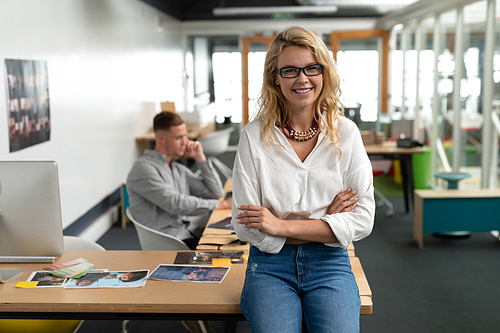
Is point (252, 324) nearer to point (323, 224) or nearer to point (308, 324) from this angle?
point (308, 324)

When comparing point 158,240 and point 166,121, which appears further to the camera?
point 166,121

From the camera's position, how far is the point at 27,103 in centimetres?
375

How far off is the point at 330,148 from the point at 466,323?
7.07ft

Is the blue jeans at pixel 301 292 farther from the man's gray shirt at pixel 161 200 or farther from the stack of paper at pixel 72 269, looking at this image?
the man's gray shirt at pixel 161 200

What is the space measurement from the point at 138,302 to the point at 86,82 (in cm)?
375

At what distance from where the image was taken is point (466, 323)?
3.28 metres

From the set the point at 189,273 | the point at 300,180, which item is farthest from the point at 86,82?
→ the point at 300,180

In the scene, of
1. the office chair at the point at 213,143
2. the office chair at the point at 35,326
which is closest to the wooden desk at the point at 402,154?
the office chair at the point at 213,143

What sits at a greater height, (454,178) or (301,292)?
(301,292)

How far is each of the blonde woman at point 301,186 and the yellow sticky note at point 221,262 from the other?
0.33 meters

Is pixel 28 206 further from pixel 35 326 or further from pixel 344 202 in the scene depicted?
pixel 344 202

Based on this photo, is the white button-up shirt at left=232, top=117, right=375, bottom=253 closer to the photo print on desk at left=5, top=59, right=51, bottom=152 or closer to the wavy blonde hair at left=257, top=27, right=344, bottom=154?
the wavy blonde hair at left=257, top=27, right=344, bottom=154

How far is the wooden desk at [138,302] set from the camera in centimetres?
178

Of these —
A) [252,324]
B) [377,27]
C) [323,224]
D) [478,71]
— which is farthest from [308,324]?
[377,27]
